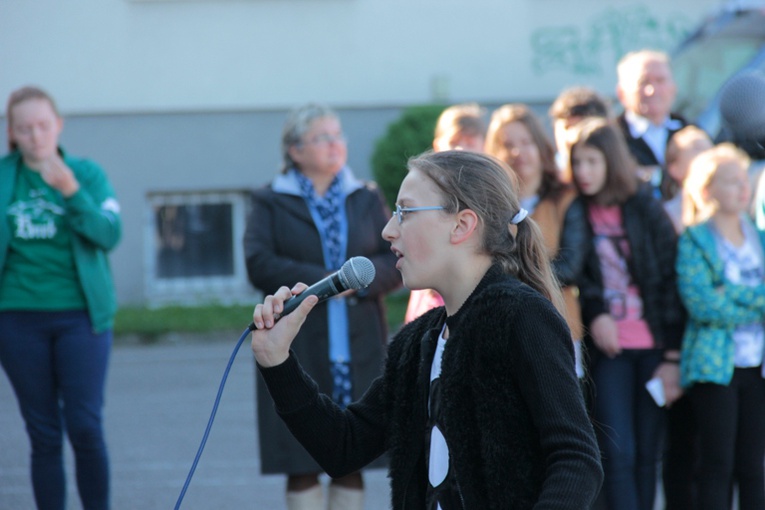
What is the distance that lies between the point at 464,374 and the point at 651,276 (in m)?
2.81

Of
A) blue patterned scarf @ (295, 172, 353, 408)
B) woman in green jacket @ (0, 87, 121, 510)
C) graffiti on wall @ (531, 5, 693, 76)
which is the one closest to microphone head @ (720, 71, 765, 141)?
blue patterned scarf @ (295, 172, 353, 408)

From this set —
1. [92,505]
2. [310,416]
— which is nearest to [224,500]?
[92,505]

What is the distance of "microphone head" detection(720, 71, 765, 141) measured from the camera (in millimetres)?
3117

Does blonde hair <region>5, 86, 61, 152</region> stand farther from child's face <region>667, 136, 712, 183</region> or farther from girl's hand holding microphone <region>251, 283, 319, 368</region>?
child's face <region>667, 136, 712, 183</region>

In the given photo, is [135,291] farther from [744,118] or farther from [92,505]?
[744,118]

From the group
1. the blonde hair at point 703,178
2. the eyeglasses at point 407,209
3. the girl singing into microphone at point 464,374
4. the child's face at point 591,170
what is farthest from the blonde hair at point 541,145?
the eyeglasses at point 407,209

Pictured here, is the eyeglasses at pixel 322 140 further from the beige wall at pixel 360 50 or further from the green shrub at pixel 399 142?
the green shrub at pixel 399 142

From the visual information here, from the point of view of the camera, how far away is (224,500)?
20.8 feet

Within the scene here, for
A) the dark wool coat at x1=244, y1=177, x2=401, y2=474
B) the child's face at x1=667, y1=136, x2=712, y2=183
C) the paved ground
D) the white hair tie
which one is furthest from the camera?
the paved ground

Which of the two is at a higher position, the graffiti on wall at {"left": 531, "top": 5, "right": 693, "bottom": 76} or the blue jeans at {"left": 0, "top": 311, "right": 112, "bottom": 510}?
the graffiti on wall at {"left": 531, "top": 5, "right": 693, "bottom": 76}

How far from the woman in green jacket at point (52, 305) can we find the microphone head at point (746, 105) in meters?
3.22

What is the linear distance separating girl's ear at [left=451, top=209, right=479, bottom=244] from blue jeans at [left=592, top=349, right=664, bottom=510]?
2.48 meters

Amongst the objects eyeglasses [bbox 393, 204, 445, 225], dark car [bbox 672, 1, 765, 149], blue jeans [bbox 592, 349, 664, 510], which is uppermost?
dark car [bbox 672, 1, 765, 149]

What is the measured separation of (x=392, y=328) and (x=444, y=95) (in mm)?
3506
